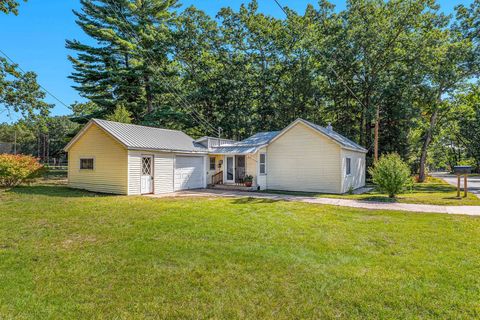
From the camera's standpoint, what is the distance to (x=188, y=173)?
1672cm

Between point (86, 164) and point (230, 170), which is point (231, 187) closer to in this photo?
point (230, 170)

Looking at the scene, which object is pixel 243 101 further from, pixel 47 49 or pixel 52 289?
pixel 52 289

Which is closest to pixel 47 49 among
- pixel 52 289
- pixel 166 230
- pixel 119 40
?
pixel 119 40

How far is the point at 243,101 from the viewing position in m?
29.1

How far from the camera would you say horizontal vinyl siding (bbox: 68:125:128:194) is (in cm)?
1333

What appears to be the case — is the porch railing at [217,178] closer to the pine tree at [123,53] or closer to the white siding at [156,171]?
the white siding at [156,171]

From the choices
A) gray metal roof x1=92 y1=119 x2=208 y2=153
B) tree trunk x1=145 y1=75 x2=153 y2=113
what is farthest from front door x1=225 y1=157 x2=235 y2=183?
tree trunk x1=145 y1=75 x2=153 y2=113

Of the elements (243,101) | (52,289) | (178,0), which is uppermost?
(178,0)

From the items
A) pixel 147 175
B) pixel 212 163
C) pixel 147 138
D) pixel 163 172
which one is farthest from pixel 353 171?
pixel 147 138

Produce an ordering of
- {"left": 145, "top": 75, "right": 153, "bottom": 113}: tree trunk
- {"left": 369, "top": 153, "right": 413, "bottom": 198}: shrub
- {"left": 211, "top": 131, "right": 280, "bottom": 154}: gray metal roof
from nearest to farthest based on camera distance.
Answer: {"left": 369, "top": 153, "right": 413, "bottom": 198}: shrub < {"left": 211, "top": 131, "right": 280, "bottom": 154}: gray metal roof < {"left": 145, "top": 75, "right": 153, "bottom": 113}: tree trunk

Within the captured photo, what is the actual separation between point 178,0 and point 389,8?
21144 millimetres

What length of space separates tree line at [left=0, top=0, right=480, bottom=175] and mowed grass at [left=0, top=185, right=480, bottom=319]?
58.3ft

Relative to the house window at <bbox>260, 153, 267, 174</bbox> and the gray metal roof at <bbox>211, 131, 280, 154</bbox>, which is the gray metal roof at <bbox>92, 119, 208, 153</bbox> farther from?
the house window at <bbox>260, 153, 267, 174</bbox>

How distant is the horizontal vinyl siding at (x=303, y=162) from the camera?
48.6 ft
